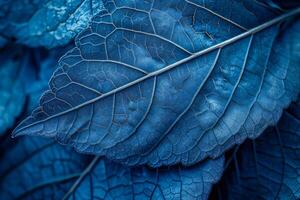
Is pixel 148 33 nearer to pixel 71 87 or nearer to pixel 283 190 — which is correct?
pixel 71 87

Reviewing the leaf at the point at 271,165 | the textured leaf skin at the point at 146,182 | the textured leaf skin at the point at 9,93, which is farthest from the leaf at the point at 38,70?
the leaf at the point at 271,165

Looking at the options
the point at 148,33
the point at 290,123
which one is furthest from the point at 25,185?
the point at 290,123

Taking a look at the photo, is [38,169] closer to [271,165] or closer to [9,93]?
[9,93]

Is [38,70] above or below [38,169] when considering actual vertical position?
above

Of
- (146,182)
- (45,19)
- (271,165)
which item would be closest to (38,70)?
(45,19)

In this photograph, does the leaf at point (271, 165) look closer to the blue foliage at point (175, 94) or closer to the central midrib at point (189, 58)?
the blue foliage at point (175, 94)

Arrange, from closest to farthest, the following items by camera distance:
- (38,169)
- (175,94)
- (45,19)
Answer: (175,94), (45,19), (38,169)

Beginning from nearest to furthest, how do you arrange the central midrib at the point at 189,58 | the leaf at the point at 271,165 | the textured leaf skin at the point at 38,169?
the central midrib at the point at 189,58
the leaf at the point at 271,165
the textured leaf skin at the point at 38,169
